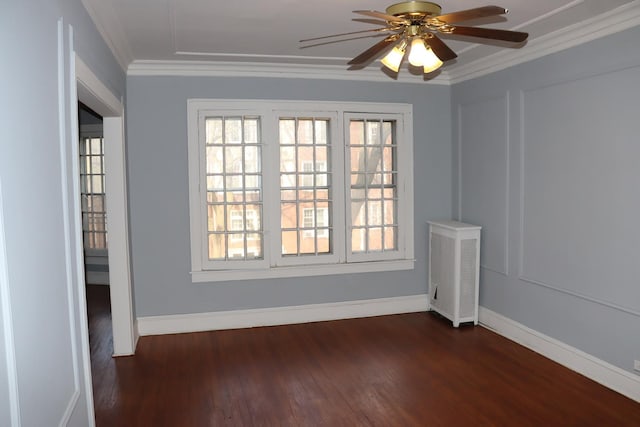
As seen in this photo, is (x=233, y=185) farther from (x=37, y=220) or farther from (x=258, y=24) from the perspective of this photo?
(x=37, y=220)

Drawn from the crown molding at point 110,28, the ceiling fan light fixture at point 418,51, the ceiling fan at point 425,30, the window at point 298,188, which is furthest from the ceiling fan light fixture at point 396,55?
the window at point 298,188

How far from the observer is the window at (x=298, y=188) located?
5160mm

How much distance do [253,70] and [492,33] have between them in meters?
3.01

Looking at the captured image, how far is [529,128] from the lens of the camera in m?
4.50

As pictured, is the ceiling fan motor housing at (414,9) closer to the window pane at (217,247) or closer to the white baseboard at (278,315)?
the window pane at (217,247)

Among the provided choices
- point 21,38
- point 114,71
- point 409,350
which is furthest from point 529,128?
point 21,38

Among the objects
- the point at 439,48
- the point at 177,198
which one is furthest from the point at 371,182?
the point at 439,48

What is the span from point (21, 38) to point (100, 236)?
20.4 feet

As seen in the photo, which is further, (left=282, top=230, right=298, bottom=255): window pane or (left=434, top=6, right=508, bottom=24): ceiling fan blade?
(left=282, top=230, right=298, bottom=255): window pane

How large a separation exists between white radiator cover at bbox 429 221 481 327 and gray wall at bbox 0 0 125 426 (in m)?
3.58

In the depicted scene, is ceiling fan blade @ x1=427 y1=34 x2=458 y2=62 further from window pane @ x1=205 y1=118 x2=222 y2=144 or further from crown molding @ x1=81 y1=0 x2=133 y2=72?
window pane @ x1=205 y1=118 x2=222 y2=144

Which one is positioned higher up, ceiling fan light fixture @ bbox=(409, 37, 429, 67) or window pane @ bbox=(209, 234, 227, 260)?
ceiling fan light fixture @ bbox=(409, 37, 429, 67)

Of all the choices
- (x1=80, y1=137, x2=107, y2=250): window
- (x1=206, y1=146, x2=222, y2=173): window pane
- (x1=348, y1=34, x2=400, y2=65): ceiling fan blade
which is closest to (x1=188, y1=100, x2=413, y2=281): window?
(x1=206, y1=146, x2=222, y2=173): window pane

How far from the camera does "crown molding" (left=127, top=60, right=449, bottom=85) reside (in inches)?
193
